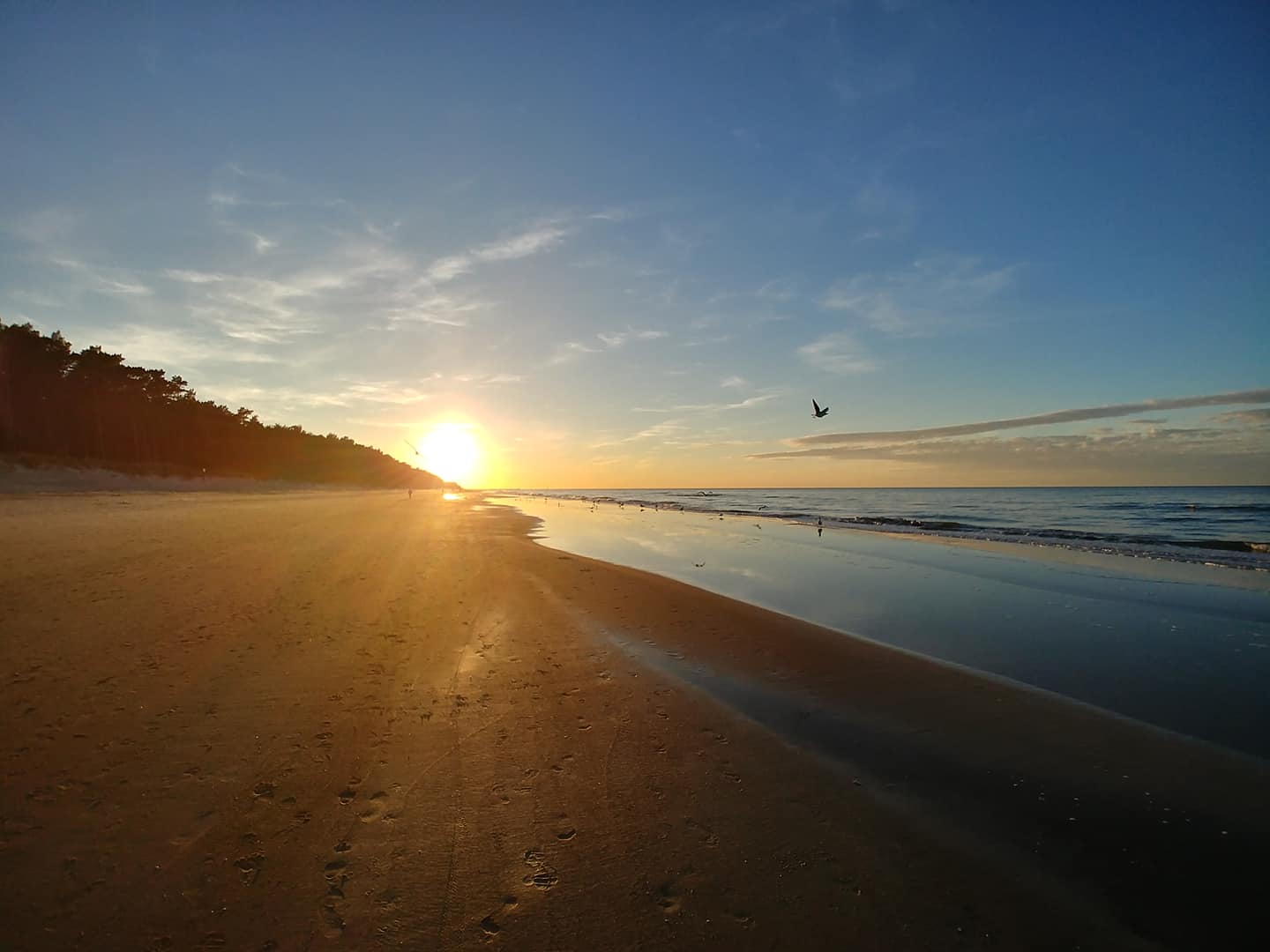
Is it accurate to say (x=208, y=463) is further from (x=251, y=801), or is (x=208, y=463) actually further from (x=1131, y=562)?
(x=1131, y=562)

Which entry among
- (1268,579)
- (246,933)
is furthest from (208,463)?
(1268,579)

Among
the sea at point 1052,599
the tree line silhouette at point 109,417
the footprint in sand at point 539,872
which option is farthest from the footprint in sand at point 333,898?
the tree line silhouette at point 109,417

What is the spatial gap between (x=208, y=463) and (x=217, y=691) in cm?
10273

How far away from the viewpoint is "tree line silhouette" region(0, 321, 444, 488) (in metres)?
55.6

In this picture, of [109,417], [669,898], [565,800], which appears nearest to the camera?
[669,898]

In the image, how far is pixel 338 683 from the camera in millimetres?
7871

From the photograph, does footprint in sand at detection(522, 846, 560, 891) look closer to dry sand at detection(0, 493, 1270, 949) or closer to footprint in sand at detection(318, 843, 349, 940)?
dry sand at detection(0, 493, 1270, 949)

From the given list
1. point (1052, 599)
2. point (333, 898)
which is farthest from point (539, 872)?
point (1052, 599)

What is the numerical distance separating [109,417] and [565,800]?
302 feet

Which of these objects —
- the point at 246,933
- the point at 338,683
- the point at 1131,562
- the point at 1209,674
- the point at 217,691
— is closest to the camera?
the point at 246,933

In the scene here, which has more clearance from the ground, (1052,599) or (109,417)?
(109,417)

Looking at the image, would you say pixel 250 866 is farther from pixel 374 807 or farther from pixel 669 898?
pixel 669 898

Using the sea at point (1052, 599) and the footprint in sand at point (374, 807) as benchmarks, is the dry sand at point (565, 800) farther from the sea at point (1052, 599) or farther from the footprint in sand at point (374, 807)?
the sea at point (1052, 599)

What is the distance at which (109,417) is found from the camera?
6794 cm
